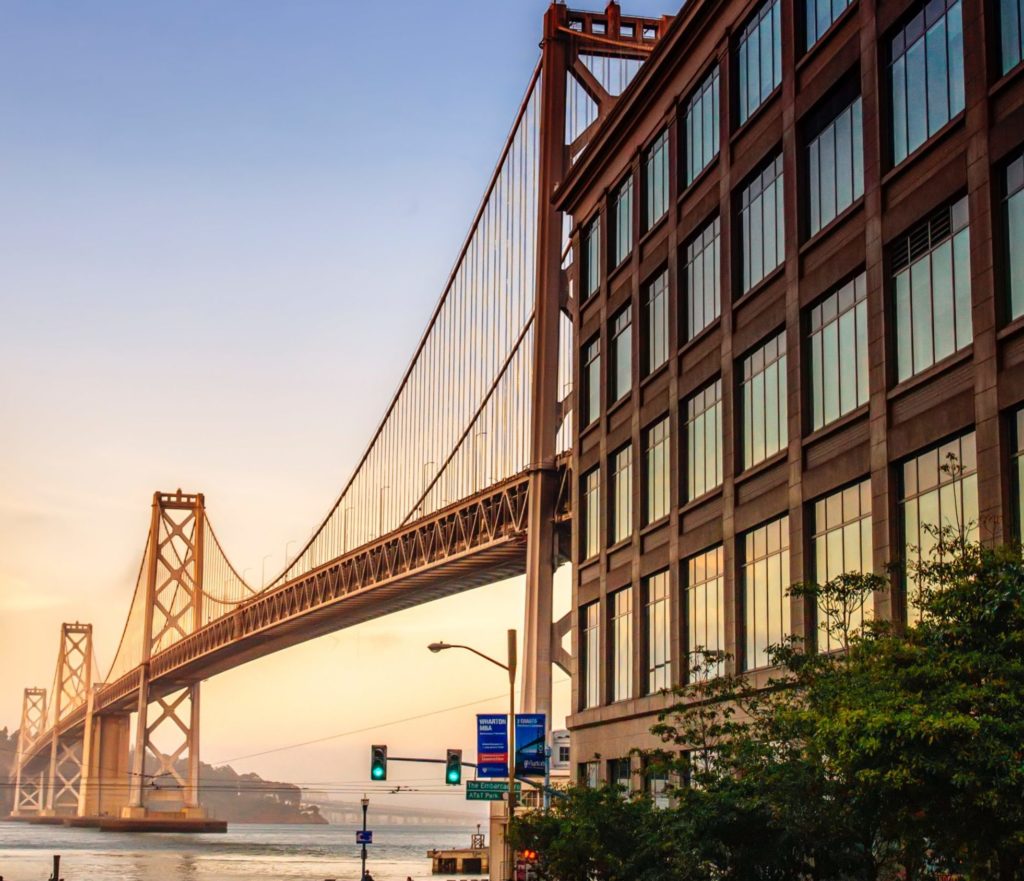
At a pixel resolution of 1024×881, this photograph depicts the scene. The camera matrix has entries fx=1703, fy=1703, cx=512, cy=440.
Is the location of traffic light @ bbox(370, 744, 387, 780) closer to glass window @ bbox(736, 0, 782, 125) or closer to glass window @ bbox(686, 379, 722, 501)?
glass window @ bbox(686, 379, 722, 501)

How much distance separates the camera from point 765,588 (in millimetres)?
40312

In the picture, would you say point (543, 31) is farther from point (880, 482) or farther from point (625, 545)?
point (880, 482)

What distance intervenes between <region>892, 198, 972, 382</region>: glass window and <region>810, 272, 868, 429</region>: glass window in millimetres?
1715

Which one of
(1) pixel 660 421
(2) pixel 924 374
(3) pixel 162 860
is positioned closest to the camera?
(2) pixel 924 374

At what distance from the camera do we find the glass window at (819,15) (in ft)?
124

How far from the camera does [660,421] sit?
49.1 metres

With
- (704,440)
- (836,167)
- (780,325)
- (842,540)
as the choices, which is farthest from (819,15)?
(842,540)

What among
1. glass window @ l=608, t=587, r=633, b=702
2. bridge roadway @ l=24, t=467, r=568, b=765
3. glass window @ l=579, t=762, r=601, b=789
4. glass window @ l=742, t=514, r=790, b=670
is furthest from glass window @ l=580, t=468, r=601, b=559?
glass window @ l=742, t=514, r=790, b=670

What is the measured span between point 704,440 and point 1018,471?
55.5 ft

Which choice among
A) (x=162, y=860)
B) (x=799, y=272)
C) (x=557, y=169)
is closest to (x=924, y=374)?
(x=799, y=272)

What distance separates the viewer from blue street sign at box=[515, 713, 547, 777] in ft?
154

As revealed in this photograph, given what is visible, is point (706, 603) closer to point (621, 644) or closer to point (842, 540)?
point (621, 644)

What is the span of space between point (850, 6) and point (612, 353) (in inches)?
774

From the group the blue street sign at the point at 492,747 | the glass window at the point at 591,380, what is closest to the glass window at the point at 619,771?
the blue street sign at the point at 492,747
